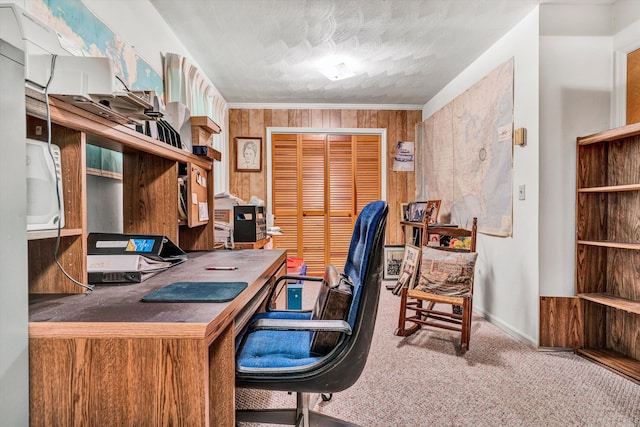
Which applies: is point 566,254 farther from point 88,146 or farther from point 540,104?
point 88,146

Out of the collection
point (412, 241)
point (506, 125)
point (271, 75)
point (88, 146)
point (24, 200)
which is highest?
point (271, 75)

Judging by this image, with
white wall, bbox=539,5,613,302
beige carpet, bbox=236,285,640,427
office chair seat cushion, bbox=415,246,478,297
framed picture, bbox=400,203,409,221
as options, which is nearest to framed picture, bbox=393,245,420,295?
office chair seat cushion, bbox=415,246,478,297

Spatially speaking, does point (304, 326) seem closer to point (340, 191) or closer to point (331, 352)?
point (331, 352)

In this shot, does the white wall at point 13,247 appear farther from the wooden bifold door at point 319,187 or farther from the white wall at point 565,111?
the wooden bifold door at point 319,187

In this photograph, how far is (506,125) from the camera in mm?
2715

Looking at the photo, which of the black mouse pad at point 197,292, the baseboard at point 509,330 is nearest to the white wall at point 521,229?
the baseboard at point 509,330

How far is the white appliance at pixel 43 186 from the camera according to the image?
0.92m

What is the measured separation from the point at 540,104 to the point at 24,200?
110 inches

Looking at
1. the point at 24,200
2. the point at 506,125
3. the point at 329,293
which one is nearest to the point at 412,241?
the point at 506,125

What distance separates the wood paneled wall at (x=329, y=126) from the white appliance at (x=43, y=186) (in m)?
3.64

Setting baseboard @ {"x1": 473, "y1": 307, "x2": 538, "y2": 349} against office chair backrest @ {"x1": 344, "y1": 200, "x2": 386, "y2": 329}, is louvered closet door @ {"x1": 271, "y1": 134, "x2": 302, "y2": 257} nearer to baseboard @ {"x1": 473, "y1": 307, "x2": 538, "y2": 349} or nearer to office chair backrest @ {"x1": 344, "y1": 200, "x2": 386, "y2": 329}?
baseboard @ {"x1": 473, "y1": 307, "x2": 538, "y2": 349}

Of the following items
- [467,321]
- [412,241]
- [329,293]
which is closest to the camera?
[329,293]

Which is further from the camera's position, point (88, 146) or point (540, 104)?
point (540, 104)

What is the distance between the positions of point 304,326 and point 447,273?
5.93 ft
